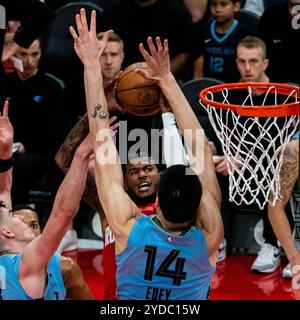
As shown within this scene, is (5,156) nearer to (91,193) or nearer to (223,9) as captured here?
(91,193)

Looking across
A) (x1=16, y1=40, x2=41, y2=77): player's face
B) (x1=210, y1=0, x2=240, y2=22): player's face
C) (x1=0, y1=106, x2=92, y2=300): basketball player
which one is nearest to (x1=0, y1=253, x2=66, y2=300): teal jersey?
(x1=0, y1=106, x2=92, y2=300): basketball player

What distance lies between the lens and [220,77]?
6809 mm

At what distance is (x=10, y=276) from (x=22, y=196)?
9.24ft

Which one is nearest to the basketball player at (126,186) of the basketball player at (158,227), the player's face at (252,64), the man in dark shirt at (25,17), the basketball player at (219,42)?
the basketball player at (158,227)

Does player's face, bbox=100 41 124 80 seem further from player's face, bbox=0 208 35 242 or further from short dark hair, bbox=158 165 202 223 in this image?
short dark hair, bbox=158 165 202 223

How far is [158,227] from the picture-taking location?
343cm

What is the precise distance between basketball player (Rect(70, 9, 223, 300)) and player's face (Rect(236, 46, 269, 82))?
2.59 metres

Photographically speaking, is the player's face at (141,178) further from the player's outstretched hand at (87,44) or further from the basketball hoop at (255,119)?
the player's outstretched hand at (87,44)

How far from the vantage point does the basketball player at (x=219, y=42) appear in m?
6.77

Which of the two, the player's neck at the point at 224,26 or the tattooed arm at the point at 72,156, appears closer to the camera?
the tattooed arm at the point at 72,156

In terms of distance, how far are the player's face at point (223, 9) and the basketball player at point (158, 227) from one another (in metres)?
3.25

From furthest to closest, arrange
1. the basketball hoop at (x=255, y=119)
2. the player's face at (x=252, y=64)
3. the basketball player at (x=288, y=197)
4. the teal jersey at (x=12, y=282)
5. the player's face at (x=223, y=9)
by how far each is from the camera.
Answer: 1. the player's face at (x=223, y=9)
2. the player's face at (x=252, y=64)
3. the basketball player at (x=288, y=197)
4. the basketball hoop at (x=255, y=119)
5. the teal jersey at (x=12, y=282)

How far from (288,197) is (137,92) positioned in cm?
202

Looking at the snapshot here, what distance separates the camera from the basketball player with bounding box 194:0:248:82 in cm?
677
